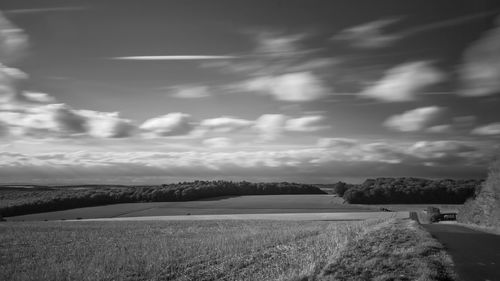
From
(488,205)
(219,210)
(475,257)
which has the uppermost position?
(488,205)

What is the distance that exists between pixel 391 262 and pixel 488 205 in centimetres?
2469

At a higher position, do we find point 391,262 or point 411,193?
point 411,193

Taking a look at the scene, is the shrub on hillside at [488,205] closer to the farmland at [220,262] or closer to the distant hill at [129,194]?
the farmland at [220,262]

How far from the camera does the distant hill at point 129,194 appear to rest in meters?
89.9

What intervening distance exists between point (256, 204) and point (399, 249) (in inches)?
2861

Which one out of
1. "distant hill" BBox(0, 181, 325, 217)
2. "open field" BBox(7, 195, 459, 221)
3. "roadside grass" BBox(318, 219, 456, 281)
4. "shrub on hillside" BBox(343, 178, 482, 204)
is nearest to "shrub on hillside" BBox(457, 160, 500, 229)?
"roadside grass" BBox(318, 219, 456, 281)

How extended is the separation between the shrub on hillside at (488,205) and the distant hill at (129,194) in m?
79.6

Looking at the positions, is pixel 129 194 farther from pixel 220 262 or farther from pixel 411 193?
pixel 220 262

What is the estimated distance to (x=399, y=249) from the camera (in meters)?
15.0

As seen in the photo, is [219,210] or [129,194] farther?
[129,194]

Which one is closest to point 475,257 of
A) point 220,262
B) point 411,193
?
point 220,262

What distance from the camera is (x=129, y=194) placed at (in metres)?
108

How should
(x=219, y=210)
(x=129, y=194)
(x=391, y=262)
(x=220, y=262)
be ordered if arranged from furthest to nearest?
1. (x=129, y=194)
2. (x=219, y=210)
3. (x=220, y=262)
4. (x=391, y=262)

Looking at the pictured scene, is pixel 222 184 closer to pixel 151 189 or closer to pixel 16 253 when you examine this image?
pixel 151 189
